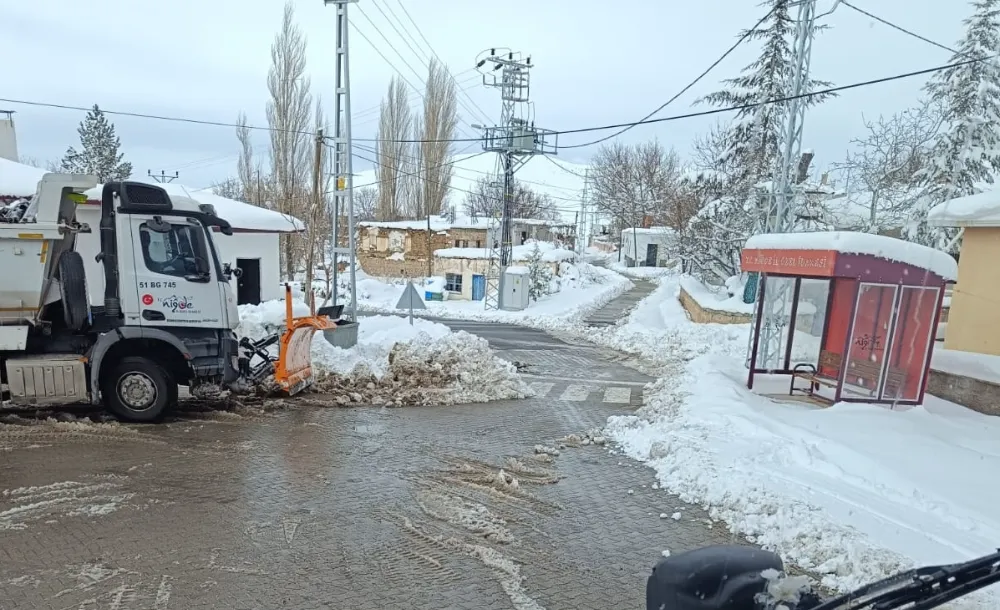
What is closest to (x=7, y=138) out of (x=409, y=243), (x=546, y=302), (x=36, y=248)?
(x=36, y=248)

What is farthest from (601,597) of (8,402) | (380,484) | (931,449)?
(8,402)

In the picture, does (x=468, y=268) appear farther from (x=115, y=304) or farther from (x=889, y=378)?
(x=115, y=304)

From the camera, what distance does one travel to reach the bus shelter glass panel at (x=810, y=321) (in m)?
11.4

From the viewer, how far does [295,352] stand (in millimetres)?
9383

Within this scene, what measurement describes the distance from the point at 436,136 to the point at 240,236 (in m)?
26.9

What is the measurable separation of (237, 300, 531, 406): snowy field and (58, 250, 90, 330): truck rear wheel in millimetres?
3618

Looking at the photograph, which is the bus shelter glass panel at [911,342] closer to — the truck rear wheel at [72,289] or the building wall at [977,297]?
the building wall at [977,297]

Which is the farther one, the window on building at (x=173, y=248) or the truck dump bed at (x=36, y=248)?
the window on building at (x=173, y=248)

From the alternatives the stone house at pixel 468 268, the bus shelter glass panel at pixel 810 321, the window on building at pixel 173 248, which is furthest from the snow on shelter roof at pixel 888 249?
the stone house at pixel 468 268

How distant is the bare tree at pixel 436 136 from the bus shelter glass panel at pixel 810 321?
3216 cm

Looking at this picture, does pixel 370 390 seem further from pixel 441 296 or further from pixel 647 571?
pixel 441 296

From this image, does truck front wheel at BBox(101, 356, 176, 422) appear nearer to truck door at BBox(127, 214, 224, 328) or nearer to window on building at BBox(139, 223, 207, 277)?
truck door at BBox(127, 214, 224, 328)

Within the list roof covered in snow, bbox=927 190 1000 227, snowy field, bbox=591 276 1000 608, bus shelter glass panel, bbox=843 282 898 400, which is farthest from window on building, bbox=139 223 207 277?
roof covered in snow, bbox=927 190 1000 227

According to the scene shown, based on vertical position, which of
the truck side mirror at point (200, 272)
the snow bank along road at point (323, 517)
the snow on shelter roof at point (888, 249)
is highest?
the snow on shelter roof at point (888, 249)
